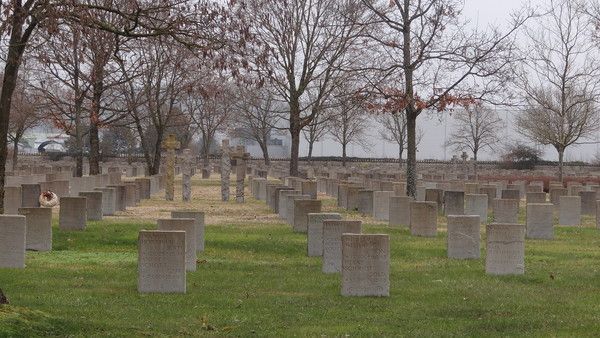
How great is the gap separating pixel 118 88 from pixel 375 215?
795 inches

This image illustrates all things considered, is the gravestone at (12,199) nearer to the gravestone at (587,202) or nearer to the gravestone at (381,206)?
the gravestone at (381,206)

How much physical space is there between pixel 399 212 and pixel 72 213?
7008 mm

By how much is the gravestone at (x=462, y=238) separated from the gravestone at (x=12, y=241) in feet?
21.3

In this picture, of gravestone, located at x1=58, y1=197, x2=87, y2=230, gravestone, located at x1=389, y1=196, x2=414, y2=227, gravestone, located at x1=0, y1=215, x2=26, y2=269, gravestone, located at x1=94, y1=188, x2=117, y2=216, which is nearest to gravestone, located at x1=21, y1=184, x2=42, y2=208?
gravestone, located at x1=94, y1=188, x2=117, y2=216

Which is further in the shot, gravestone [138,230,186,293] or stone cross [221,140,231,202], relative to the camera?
stone cross [221,140,231,202]

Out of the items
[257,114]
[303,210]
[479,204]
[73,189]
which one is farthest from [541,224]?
[257,114]

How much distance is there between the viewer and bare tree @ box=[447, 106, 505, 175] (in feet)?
241

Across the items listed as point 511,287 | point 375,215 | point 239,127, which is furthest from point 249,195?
point 239,127

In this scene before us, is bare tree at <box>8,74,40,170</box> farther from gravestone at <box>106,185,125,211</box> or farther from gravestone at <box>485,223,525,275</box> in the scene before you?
gravestone at <box>485,223,525,275</box>

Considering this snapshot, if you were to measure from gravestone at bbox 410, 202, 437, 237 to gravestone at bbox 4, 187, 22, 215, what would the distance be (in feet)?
26.7

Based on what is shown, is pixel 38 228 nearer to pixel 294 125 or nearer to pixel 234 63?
pixel 234 63

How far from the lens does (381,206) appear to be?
2602 centimetres

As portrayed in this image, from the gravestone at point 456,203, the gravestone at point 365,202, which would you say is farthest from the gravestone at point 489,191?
the gravestone at point 456,203

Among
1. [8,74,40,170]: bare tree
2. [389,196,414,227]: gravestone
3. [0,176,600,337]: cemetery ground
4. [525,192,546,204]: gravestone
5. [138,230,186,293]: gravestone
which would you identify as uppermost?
[8,74,40,170]: bare tree
